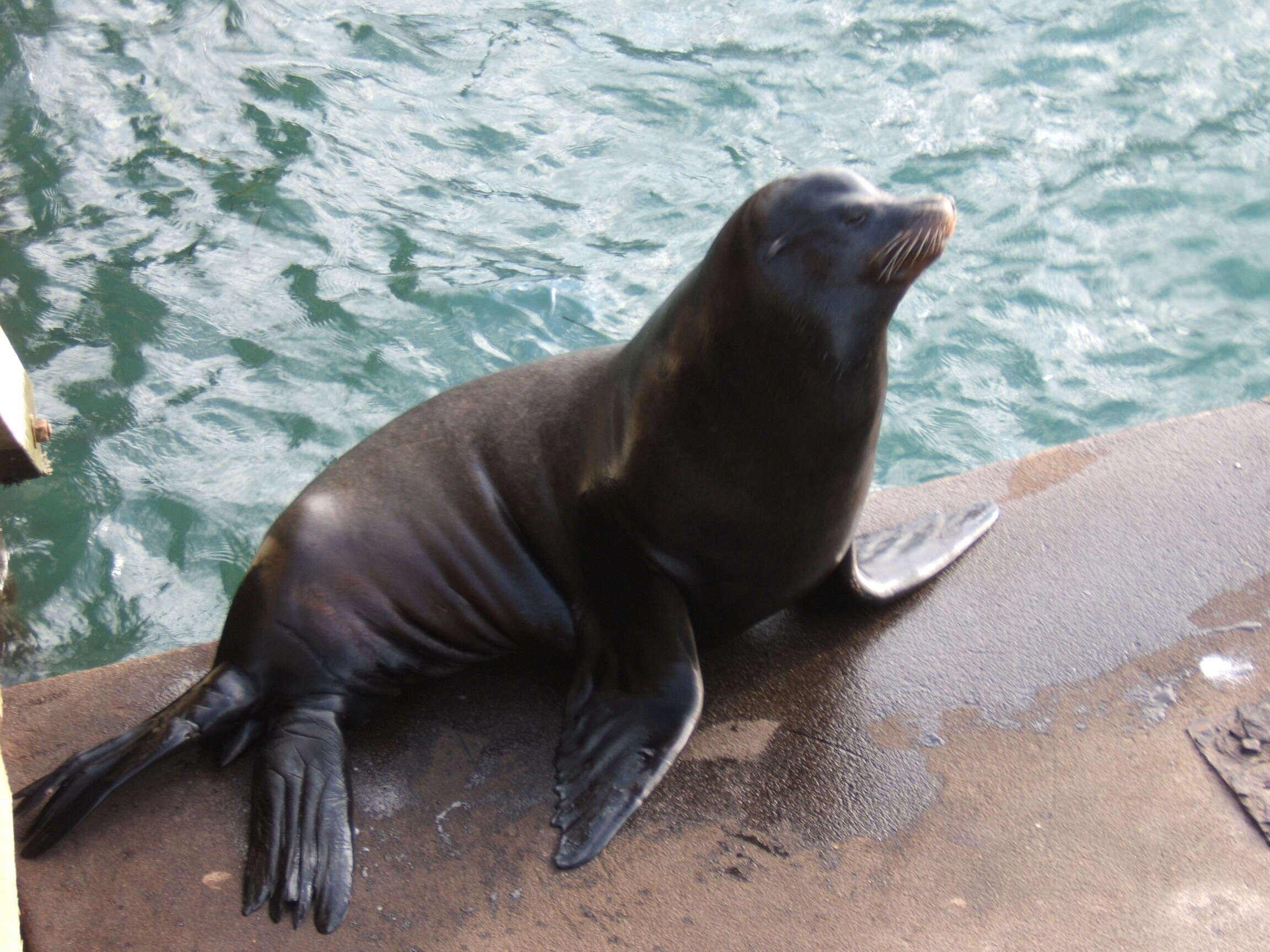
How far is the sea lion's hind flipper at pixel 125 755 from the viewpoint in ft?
8.50

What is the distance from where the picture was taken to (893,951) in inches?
94.3

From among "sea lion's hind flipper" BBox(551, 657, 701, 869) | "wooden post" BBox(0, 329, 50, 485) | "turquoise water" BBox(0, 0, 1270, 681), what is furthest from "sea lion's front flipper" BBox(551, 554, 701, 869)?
"turquoise water" BBox(0, 0, 1270, 681)

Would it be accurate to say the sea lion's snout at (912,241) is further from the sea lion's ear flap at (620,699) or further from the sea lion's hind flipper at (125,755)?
the sea lion's hind flipper at (125,755)

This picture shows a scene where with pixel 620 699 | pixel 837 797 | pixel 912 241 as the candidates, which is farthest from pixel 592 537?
pixel 912 241

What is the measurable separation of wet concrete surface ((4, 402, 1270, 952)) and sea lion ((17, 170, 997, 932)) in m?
0.10

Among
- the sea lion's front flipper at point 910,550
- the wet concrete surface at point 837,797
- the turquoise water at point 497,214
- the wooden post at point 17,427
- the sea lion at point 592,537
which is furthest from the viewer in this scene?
the turquoise water at point 497,214

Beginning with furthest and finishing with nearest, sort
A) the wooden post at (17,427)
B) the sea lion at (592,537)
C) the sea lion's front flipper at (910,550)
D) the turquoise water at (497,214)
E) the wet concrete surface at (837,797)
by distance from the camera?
the turquoise water at (497,214) < the wooden post at (17,427) < the sea lion's front flipper at (910,550) < the sea lion at (592,537) < the wet concrete surface at (837,797)

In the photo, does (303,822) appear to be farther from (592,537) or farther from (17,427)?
(17,427)

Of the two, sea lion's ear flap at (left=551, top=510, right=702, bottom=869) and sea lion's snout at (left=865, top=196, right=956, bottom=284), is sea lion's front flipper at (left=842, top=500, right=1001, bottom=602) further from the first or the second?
sea lion's snout at (left=865, top=196, right=956, bottom=284)

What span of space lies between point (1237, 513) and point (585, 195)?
15.4 feet

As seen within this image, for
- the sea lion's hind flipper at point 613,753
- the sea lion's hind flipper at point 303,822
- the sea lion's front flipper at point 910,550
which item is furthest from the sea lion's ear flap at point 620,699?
the sea lion's front flipper at point 910,550

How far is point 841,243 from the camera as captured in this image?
2.55 m

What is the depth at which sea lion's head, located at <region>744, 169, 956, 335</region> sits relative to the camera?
99.5 inches

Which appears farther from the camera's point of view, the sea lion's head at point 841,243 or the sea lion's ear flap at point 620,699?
the sea lion's ear flap at point 620,699
